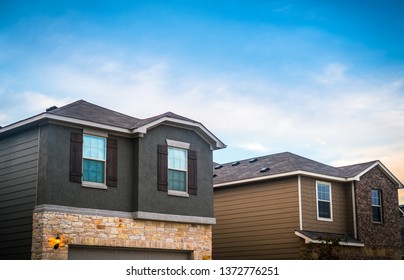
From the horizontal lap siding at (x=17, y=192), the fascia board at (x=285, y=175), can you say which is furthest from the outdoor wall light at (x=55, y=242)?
the fascia board at (x=285, y=175)

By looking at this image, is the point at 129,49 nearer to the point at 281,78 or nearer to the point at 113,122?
the point at 281,78

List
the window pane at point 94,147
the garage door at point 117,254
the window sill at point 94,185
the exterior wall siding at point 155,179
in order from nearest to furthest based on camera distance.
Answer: the garage door at point 117,254 → the window sill at point 94,185 → the window pane at point 94,147 → the exterior wall siding at point 155,179

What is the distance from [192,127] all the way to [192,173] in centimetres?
161

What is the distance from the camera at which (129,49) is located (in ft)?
99.5

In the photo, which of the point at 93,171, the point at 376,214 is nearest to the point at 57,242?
the point at 93,171

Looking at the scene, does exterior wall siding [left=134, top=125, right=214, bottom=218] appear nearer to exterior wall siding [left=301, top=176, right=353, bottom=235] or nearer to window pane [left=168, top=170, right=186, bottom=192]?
window pane [left=168, top=170, right=186, bottom=192]

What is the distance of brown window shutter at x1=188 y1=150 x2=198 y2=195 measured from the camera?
73.1 ft

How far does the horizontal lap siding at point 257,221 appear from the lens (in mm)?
25422

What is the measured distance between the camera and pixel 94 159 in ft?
66.3

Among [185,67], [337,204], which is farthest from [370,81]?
[185,67]

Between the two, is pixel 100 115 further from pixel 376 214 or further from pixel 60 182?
pixel 376 214

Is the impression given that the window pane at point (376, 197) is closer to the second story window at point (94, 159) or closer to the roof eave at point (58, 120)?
the roof eave at point (58, 120)

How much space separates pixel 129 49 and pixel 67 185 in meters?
12.2

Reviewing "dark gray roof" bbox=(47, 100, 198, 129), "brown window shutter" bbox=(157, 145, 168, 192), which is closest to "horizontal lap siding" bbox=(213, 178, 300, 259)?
"dark gray roof" bbox=(47, 100, 198, 129)
